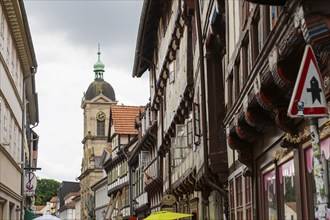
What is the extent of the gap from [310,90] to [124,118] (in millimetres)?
56575

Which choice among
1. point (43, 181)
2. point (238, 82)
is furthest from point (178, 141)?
point (43, 181)

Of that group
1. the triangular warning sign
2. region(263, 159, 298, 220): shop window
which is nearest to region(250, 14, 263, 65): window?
region(263, 159, 298, 220): shop window

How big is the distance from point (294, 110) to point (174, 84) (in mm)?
23656

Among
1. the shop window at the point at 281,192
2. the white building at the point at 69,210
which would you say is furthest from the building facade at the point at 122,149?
the white building at the point at 69,210

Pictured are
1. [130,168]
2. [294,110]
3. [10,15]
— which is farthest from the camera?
[130,168]

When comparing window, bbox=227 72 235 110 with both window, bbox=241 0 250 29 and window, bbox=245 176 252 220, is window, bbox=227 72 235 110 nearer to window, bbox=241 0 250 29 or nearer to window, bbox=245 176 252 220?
window, bbox=245 176 252 220

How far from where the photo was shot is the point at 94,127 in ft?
357

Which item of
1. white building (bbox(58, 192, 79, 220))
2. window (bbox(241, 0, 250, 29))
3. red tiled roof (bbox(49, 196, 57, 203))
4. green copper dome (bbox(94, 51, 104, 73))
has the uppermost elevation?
green copper dome (bbox(94, 51, 104, 73))

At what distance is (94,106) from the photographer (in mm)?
111000

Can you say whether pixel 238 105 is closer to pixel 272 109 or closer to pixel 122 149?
pixel 272 109

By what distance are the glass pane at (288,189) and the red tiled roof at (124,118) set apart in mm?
49008

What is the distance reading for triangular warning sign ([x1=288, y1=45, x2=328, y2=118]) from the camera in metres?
4.82

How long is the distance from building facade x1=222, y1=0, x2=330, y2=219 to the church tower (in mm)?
83510

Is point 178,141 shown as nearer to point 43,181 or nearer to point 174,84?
point 174,84
